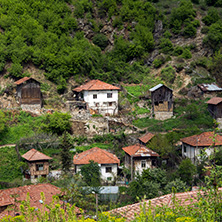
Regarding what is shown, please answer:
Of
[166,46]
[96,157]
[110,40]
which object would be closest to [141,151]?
[96,157]

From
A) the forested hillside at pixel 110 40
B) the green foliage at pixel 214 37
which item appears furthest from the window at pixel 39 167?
the green foliage at pixel 214 37

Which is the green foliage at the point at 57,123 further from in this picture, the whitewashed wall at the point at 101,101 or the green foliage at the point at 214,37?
the green foliage at the point at 214,37

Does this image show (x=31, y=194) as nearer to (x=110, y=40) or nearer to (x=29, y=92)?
(x=29, y=92)

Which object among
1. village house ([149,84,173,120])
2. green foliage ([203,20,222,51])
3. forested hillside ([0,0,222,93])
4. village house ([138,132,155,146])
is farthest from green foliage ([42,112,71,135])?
green foliage ([203,20,222,51])

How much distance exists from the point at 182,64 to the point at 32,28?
842 inches

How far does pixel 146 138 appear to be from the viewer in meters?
31.5

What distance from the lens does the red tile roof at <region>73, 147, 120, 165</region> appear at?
27766 mm

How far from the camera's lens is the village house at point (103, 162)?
27.6m

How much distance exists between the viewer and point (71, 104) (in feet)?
126

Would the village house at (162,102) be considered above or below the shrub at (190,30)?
below

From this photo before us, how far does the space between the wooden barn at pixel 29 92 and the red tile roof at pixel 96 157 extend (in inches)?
477

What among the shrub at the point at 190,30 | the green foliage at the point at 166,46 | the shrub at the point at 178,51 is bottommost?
the shrub at the point at 178,51

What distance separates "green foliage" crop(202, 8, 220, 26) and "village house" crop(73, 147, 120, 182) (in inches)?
1316

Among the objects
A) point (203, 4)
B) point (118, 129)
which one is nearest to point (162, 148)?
point (118, 129)
